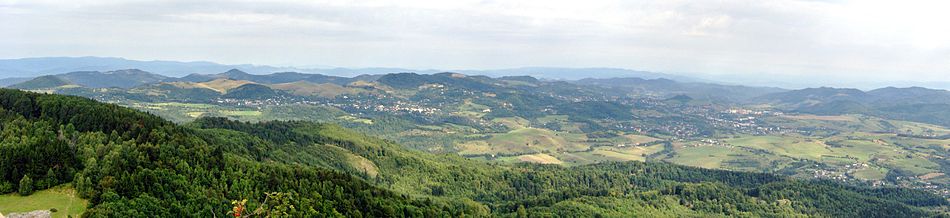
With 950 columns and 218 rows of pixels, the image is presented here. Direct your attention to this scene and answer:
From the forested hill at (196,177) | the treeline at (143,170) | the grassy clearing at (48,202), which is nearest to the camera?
the grassy clearing at (48,202)

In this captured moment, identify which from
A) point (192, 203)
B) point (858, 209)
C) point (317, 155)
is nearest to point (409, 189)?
point (317, 155)

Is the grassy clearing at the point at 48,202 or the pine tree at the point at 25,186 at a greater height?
the pine tree at the point at 25,186

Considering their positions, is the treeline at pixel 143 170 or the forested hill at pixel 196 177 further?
the forested hill at pixel 196 177

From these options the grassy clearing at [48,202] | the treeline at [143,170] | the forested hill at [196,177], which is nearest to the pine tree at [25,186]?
the grassy clearing at [48,202]

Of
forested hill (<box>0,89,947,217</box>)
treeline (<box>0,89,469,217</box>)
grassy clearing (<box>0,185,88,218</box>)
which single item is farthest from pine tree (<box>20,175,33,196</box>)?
treeline (<box>0,89,469,217</box>)

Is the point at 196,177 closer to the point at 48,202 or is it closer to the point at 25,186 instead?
the point at 48,202

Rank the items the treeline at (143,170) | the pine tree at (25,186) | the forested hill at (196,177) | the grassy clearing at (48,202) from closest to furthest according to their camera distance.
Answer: the grassy clearing at (48,202) < the pine tree at (25,186) < the treeline at (143,170) < the forested hill at (196,177)

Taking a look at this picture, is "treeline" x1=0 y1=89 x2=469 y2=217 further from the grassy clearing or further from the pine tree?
the pine tree

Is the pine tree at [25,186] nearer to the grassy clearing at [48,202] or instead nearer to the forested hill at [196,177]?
the grassy clearing at [48,202]

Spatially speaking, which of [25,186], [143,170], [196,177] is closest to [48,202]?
[25,186]
